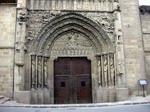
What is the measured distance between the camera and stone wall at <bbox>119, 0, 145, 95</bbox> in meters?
11.2

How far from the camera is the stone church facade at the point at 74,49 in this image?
1073 cm

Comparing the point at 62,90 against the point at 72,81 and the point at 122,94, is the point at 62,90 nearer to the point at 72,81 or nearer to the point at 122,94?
the point at 72,81

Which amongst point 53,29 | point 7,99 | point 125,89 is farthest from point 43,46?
point 125,89

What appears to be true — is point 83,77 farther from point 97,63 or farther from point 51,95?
point 51,95

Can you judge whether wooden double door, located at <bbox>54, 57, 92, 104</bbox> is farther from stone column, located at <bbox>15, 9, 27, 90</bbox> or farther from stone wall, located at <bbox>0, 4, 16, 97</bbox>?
stone wall, located at <bbox>0, 4, 16, 97</bbox>

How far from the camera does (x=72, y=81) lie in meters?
11.7

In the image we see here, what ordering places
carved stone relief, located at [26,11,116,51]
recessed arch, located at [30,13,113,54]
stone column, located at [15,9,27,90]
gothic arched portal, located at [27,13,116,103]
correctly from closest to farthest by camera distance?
stone column, located at [15,9,27,90]
gothic arched portal, located at [27,13,116,103]
carved stone relief, located at [26,11,116,51]
recessed arch, located at [30,13,113,54]

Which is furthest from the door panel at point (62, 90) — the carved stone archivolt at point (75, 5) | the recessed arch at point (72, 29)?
the carved stone archivolt at point (75, 5)

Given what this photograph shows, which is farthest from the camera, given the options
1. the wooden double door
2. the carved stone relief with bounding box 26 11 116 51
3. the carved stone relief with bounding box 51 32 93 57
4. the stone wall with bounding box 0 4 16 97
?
the carved stone relief with bounding box 51 32 93 57

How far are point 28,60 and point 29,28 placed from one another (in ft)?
5.37

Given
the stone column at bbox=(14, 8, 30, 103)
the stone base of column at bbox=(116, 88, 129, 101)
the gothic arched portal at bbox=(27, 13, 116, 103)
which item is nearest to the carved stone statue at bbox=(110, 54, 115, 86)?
the gothic arched portal at bbox=(27, 13, 116, 103)

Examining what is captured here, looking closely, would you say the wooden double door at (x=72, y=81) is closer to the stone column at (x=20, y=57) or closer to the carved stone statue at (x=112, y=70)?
the carved stone statue at (x=112, y=70)

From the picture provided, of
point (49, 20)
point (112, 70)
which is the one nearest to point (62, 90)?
point (112, 70)

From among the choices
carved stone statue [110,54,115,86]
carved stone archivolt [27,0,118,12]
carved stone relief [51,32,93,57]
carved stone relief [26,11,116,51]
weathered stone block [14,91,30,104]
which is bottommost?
weathered stone block [14,91,30,104]
